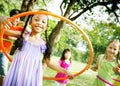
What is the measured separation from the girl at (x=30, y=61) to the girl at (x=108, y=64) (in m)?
2.24

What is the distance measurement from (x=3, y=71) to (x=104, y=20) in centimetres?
1754

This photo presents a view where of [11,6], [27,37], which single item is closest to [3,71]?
[27,37]

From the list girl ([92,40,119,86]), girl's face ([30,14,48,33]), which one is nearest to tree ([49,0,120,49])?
girl ([92,40,119,86])

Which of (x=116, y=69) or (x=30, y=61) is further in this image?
(x=116, y=69)

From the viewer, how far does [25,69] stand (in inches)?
154

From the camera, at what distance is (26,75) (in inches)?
154

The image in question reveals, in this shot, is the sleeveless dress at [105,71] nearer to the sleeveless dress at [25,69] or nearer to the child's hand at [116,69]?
the child's hand at [116,69]

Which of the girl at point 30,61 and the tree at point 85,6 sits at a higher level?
the tree at point 85,6

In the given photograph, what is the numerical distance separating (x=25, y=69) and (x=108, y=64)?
2.60 metres

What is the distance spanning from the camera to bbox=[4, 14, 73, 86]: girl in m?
3.91

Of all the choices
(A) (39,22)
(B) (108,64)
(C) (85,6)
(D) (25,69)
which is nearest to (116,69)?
(B) (108,64)

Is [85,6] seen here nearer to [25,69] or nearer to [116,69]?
[116,69]

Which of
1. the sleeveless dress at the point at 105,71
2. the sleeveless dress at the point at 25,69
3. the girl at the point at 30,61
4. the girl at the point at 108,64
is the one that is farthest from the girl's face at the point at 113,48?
the sleeveless dress at the point at 25,69

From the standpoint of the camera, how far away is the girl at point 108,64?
6.11 metres
